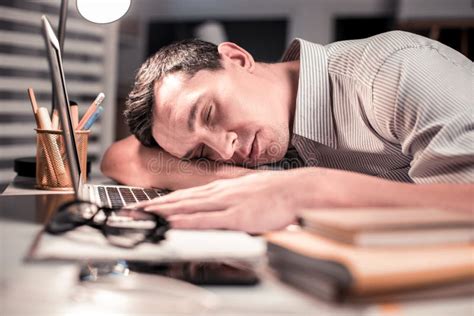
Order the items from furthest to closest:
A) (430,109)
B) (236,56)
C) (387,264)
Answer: (236,56), (430,109), (387,264)

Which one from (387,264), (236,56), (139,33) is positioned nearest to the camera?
(387,264)

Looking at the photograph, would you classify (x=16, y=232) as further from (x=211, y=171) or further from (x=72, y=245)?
(x=211, y=171)

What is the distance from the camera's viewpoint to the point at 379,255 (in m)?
0.53

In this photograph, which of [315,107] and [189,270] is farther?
[315,107]

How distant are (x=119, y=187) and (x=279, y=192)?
2.02ft

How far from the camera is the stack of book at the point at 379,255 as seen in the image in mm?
499

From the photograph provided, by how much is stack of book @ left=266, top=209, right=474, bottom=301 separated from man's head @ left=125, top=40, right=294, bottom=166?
0.57 metres

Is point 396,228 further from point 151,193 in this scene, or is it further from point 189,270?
point 151,193

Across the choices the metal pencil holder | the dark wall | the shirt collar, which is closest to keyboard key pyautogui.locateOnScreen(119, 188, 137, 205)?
the metal pencil holder

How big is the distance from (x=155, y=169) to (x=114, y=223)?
1.87 ft

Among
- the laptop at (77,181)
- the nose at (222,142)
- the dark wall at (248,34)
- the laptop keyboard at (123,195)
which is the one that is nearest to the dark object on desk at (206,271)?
the laptop at (77,181)

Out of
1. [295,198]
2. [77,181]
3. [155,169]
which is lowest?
[155,169]

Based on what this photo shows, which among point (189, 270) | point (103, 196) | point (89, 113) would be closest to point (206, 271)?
point (189, 270)

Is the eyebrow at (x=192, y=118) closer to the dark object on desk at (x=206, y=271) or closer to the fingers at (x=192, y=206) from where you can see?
the fingers at (x=192, y=206)
